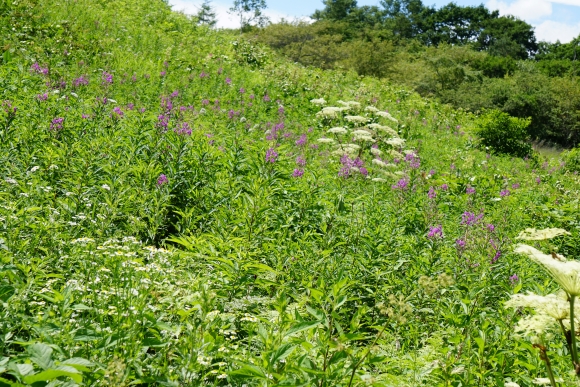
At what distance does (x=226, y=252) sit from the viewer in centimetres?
374

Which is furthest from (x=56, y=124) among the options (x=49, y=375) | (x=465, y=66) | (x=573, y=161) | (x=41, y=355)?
(x=465, y=66)

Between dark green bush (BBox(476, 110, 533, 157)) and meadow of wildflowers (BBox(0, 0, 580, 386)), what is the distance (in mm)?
5292

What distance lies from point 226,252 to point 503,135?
1427 cm

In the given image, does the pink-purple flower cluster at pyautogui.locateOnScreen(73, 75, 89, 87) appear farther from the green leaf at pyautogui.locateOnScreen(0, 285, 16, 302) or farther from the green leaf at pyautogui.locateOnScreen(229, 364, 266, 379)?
the green leaf at pyautogui.locateOnScreen(229, 364, 266, 379)

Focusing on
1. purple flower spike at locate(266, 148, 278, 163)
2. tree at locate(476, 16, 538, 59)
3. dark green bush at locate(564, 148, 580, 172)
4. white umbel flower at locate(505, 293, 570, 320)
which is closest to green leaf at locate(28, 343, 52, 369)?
white umbel flower at locate(505, 293, 570, 320)

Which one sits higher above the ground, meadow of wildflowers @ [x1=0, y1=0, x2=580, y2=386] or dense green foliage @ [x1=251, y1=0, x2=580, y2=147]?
dense green foliage @ [x1=251, y1=0, x2=580, y2=147]

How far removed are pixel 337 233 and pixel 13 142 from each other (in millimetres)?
3384

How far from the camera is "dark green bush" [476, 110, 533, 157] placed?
50.5 feet

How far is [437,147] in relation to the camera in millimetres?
12664

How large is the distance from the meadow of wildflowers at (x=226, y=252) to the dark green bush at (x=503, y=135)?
529 centimetres

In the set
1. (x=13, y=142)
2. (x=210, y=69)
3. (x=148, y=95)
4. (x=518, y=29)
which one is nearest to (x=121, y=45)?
(x=210, y=69)

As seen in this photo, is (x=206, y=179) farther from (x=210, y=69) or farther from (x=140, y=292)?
(x=210, y=69)

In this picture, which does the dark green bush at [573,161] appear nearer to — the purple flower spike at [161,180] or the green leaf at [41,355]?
the purple flower spike at [161,180]

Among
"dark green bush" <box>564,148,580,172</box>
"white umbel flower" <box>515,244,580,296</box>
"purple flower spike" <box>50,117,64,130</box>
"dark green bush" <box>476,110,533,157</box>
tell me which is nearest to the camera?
"white umbel flower" <box>515,244,580,296</box>
